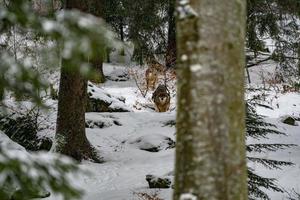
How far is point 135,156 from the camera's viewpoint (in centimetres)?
1059

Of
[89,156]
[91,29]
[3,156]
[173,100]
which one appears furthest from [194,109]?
[173,100]

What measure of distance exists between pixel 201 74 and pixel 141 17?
21.3ft

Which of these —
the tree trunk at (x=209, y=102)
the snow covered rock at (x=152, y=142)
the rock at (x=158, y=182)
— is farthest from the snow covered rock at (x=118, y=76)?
the tree trunk at (x=209, y=102)

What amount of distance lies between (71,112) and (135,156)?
6.69 feet

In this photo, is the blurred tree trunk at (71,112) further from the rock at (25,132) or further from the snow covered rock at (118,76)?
the snow covered rock at (118,76)

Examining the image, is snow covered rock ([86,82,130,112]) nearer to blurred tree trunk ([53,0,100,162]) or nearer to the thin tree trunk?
the thin tree trunk

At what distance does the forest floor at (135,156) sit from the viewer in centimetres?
796

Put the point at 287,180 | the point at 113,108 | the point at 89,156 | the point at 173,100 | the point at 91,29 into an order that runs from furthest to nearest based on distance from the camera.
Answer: the point at 173,100 < the point at 113,108 < the point at 89,156 < the point at 287,180 < the point at 91,29

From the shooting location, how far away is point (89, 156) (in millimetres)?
9898

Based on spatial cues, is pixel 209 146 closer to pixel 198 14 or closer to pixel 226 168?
pixel 226 168

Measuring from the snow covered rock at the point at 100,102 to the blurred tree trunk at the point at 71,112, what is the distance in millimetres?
4190

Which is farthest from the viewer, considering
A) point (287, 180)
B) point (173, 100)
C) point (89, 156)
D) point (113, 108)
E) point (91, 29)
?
point (173, 100)

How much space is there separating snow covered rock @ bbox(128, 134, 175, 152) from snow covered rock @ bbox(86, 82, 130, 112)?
103 inches

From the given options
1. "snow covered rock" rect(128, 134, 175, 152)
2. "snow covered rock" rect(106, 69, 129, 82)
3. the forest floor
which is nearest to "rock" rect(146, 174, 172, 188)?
the forest floor
